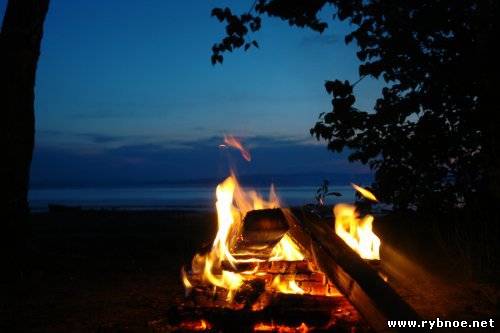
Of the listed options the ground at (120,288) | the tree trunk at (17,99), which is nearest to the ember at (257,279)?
the ground at (120,288)

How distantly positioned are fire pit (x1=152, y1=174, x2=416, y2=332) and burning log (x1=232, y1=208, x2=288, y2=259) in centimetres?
1

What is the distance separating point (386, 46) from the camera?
788 cm

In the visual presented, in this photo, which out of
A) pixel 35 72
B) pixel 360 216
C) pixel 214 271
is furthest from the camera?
pixel 35 72

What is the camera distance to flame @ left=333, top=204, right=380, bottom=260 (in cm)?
654

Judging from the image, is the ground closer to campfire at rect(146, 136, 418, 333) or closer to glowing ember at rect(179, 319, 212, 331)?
glowing ember at rect(179, 319, 212, 331)

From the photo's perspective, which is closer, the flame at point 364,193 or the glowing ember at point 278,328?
the glowing ember at point 278,328

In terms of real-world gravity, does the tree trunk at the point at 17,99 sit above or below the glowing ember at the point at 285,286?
above

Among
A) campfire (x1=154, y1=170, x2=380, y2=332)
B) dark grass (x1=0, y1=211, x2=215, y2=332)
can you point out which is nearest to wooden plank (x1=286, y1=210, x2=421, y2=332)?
campfire (x1=154, y1=170, x2=380, y2=332)

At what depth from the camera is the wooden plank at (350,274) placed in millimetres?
4312

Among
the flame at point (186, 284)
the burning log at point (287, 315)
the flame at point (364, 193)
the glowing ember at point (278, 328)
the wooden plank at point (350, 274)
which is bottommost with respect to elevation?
the glowing ember at point (278, 328)

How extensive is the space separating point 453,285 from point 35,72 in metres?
6.52

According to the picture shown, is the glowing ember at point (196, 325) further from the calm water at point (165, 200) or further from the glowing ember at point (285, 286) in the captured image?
the calm water at point (165, 200)

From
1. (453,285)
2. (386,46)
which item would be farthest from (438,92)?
(453,285)

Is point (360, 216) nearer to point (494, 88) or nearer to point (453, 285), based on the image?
point (453, 285)
